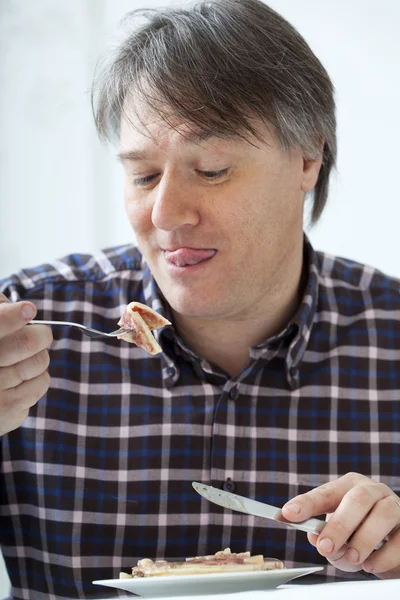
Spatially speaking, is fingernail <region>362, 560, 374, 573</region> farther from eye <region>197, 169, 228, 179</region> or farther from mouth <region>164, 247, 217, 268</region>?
eye <region>197, 169, 228, 179</region>

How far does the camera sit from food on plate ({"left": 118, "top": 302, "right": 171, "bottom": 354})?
1.34 meters

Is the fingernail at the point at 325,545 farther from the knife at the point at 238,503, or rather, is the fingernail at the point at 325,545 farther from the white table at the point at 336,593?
the white table at the point at 336,593

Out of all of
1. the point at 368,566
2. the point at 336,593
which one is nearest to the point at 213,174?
the point at 368,566

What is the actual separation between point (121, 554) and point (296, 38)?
1069mm

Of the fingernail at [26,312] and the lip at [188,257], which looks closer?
the fingernail at [26,312]

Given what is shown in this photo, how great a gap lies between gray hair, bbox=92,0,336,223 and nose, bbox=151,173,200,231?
0.35 feet

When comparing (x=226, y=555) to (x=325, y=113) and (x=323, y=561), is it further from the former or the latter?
(x=325, y=113)

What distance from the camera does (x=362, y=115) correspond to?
2.51m

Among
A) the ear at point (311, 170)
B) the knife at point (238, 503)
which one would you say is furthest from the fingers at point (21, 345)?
the ear at point (311, 170)

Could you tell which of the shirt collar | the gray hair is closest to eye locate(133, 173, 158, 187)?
the gray hair

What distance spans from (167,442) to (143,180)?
0.52 meters

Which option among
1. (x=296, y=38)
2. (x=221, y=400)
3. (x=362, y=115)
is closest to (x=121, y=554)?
(x=221, y=400)

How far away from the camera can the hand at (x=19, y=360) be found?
44.7 inches

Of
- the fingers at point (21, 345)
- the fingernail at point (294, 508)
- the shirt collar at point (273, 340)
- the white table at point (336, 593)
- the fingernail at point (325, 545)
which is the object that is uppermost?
the fingers at point (21, 345)
